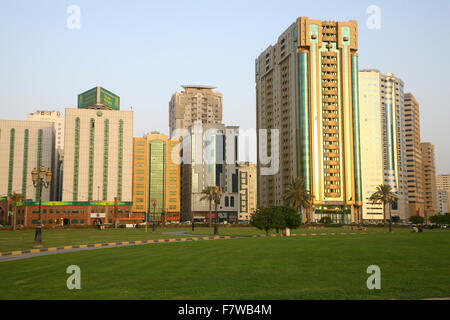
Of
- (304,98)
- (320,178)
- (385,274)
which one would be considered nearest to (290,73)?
(304,98)

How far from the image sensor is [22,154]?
182 m

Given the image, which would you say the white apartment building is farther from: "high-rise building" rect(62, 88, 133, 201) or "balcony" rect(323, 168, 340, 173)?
"balcony" rect(323, 168, 340, 173)

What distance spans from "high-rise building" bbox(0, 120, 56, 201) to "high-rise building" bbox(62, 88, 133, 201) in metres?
18.1

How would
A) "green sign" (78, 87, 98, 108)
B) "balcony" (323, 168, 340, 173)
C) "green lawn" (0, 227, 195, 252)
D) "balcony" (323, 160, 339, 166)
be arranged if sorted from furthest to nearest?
"green sign" (78, 87, 98, 108)
"balcony" (323, 160, 339, 166)
"balcony" (323, 168, 340, 173)
"green lawn" (0, 227, 195, 252)

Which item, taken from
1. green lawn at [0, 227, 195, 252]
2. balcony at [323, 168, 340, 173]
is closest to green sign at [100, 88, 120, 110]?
balcony at [323, 168, 340, 173]

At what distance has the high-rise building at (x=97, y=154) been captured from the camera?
571ft

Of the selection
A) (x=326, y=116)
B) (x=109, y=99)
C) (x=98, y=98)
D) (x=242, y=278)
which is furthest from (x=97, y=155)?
(x=242, y=278)

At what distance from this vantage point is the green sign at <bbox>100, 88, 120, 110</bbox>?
186 metres

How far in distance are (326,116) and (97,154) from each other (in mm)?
95400

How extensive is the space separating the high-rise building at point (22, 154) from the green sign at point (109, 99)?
28.6m

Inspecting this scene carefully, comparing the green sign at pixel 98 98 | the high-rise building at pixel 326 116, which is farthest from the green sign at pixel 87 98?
the high-rise building at pixel 326 116

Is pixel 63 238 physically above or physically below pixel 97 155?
below

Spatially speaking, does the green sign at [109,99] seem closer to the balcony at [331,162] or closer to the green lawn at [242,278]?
the balcony at [331,162]

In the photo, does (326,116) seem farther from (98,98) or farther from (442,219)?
(98,98)
